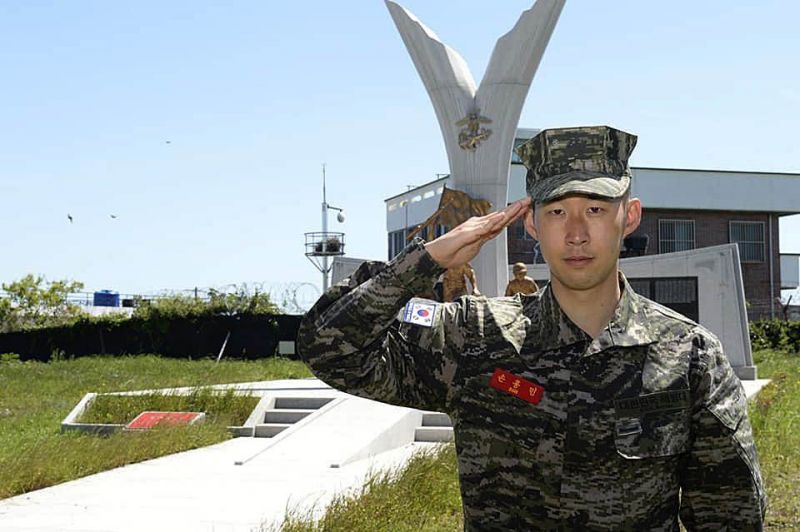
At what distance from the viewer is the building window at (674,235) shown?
1441 inches

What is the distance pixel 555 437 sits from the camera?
7.25 ft

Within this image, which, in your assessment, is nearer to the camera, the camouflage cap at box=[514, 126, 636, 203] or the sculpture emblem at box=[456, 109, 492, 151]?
the camouflage cap at box=[514, 126, 636, 203]

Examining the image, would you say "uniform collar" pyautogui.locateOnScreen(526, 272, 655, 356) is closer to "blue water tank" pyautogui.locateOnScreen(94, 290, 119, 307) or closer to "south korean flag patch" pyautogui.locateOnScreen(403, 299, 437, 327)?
"south korean flag patch" pyautogui.locateOnScreen(403, 299, 437, 327)

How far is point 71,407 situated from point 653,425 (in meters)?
14.2

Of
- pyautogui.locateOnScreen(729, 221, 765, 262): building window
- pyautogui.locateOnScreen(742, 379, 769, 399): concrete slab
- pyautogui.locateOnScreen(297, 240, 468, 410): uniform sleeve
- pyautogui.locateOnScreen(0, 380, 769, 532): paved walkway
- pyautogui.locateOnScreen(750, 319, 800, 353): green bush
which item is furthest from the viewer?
Result: pyautogui.locateOnScreen(729, 221, 765, 262): building window

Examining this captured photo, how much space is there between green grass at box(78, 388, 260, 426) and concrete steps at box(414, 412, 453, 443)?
2537mm

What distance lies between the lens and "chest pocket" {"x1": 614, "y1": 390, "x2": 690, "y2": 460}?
2148 millimetres

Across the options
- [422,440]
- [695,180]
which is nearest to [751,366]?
[422,440]

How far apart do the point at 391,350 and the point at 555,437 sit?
0.44m

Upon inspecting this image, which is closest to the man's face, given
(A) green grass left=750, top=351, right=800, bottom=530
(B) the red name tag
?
(B) the red name tag

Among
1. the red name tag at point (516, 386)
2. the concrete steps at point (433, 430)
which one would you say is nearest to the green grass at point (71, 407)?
the concrete steps at point (433, 430)

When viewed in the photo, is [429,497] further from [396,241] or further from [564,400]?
[396,241]

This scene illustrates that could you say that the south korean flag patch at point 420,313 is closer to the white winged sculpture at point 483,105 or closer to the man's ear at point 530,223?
the man's ear at point 530,223

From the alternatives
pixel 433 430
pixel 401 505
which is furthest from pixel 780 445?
pixel 433 430
